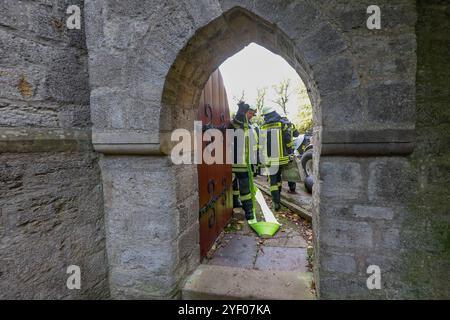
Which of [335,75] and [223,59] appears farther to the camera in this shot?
[223,59]

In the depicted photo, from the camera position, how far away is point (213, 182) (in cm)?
315

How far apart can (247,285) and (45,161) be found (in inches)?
69.9

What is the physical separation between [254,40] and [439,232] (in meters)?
1.87

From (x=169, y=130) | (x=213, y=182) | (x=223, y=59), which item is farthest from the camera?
(x=213, y=182)

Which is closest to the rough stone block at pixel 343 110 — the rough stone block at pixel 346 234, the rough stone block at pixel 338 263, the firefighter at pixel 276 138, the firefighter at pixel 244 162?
the rough stone block at pixel 346 234

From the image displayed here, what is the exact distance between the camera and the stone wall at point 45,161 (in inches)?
57.2

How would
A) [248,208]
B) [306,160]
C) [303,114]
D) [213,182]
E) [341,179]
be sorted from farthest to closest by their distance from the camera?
1. [303,114]
2. [306,160]
3. [248,208]
4. [213,182]
5. [341,179]

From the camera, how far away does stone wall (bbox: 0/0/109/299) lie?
1452 mm

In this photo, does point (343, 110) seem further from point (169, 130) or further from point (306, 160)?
point (306, 160)

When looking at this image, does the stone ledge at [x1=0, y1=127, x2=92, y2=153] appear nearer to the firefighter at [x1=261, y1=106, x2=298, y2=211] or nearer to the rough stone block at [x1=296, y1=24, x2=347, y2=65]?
the rough stone block at [x1=296, y1=24, x2=347, y2=65]

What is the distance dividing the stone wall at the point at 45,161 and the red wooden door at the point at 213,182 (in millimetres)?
1124

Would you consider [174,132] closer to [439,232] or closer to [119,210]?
[119,210]

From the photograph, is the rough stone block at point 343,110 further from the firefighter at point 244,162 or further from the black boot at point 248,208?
the black boot at point 248,208

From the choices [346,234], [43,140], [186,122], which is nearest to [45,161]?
[43,140]
